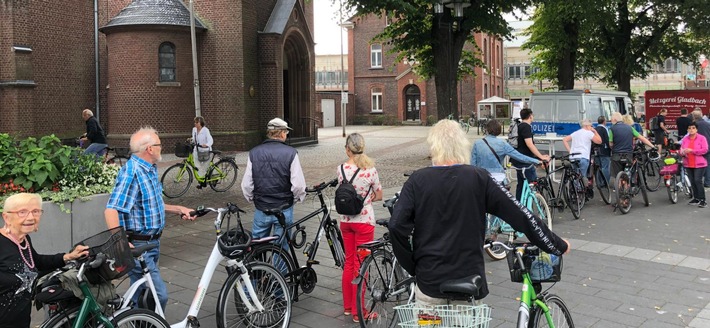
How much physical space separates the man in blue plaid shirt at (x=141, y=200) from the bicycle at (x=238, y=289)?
232 mm

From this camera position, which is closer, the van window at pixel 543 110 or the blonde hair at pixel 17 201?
the blonde hair at pixel 17 201

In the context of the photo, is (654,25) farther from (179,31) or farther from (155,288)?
(155,288)

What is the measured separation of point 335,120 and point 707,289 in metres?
46.1

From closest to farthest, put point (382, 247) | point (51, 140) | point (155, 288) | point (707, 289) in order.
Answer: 1. point (155, 288)
2. point (382, 247)
3. point (707, 289)
4. point (51, 140)

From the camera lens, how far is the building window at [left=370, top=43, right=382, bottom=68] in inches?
2111

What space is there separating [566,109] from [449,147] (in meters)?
16.6

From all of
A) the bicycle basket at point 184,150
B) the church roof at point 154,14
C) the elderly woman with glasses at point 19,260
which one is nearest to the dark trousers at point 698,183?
the bicycle basket at point 184,150

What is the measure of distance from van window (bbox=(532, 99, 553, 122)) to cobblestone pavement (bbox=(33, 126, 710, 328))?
7.40m

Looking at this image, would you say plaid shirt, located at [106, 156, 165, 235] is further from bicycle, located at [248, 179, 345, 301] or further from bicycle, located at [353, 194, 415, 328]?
bicycle, located at [353, 194, 415, 328]

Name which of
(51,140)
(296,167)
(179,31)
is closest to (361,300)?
(296,167)

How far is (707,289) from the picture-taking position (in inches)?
249

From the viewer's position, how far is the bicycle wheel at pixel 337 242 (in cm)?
578

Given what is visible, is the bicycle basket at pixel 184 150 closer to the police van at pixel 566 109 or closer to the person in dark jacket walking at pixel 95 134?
the person in dark jacket walking at pixel 95 134

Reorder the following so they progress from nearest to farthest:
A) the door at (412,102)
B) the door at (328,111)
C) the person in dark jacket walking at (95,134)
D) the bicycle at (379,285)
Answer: the bicycle at (379,285) < the person in dark jacket walking at (95,134) < the door at (328,111) < the door at (412,102)
